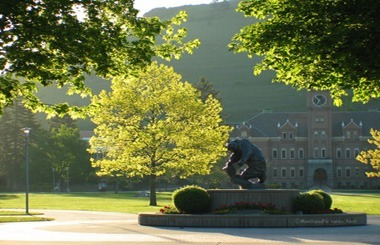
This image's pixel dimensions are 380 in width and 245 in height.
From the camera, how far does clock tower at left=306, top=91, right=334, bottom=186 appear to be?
367 feet

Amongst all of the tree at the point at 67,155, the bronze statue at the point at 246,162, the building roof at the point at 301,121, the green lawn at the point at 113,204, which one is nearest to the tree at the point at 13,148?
the tree at the point at 67,155

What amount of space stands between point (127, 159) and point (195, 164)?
477cm

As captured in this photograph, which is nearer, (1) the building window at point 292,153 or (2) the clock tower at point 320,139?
(2) the clock tower at point 320,139

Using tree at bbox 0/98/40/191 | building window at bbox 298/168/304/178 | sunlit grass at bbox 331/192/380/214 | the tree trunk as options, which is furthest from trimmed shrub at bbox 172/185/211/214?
building window at bbox 298/168/304/178

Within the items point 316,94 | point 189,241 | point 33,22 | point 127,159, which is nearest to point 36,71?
point 33,22

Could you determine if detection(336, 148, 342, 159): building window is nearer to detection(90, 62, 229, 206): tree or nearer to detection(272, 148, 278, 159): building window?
detection(272, 148, 278, 159): building window

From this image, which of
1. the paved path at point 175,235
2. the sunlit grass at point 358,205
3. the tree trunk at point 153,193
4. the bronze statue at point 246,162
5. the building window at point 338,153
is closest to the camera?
the paved path at point 175,235

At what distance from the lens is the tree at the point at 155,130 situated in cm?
4522

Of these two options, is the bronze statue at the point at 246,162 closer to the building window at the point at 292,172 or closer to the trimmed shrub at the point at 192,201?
the trimmed shrub at the point at 192,201

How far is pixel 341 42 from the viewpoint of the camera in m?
16.4

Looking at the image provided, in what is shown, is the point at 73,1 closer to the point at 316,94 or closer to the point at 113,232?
the point at 113,232

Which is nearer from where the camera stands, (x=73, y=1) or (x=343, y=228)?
(x=73, y=1)

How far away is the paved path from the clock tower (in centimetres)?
8702

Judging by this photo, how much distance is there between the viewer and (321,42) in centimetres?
1645
